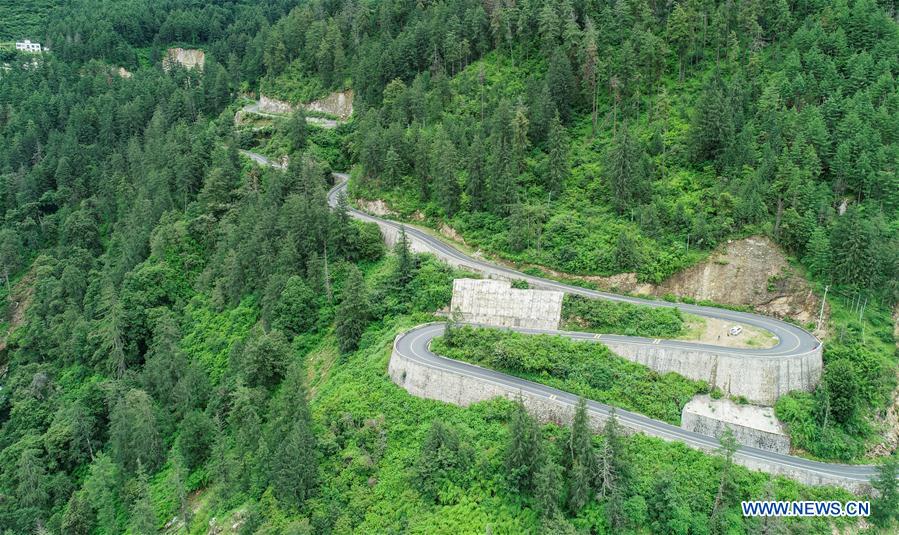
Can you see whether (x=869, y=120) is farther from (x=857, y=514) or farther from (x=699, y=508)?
(x=699, y=508)

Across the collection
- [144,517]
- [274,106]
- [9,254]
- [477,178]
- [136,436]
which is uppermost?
[274,106]

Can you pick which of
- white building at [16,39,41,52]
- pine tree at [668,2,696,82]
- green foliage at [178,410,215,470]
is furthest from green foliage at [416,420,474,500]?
white building at [16,39,41,52]

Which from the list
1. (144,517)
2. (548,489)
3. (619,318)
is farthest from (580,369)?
(144,517)

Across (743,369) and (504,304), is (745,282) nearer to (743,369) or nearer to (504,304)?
(743,369)

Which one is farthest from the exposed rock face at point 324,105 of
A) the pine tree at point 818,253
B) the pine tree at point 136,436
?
the pine tree at point 818,253

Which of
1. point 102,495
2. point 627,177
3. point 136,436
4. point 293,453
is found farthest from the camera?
point 627,177

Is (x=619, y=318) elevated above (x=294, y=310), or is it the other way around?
(x=619, y=318)

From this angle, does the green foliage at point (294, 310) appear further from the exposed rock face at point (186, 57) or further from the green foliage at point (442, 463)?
the exposed rock face at point (186, 57)

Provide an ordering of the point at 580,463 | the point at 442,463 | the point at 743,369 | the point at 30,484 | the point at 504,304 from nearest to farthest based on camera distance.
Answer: the point at 580,463 < the point at 442,463 < the point at 743,369 < the point at 504,304 < the point at 30,484
